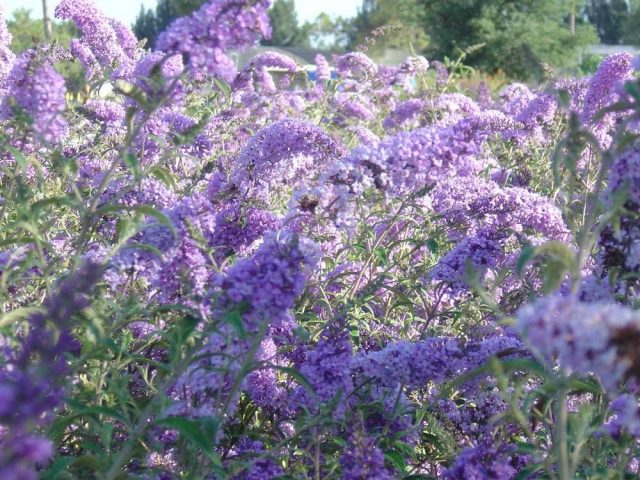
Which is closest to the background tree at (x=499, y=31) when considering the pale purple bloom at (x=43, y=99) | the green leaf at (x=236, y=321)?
the pale purple bloom at (x=43, y=99)

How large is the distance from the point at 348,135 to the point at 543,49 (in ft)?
146

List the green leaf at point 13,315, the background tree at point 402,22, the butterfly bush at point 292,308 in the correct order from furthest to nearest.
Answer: the background tree at point 402,22
the green leaf at point 13,315
the butterfly bush at point 292,308

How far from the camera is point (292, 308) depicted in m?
4.08

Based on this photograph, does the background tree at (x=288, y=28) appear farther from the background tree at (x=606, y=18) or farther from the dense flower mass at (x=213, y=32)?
the dense flower mass at (x=213, y=32)

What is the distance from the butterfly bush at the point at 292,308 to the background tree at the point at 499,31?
43.8 m

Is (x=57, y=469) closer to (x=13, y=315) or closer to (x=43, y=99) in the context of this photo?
(x=13, y=315)

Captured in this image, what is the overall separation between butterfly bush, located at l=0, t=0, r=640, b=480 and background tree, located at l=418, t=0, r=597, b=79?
144 ft

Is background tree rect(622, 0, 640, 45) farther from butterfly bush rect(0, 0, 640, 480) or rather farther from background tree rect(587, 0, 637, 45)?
butterfly bush rect(0, 0, 640, 480)

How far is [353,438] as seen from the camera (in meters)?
2.54

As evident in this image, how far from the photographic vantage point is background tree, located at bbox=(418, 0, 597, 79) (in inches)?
1937

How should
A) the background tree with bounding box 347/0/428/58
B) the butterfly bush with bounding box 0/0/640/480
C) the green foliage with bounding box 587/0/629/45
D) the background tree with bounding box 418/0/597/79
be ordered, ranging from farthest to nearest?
the green foliage with bounding box 587/0/629/45, the background tree with bounding box 347/0/428/58, the background tree with bounding box 418/0/597/79, the butterfly bush with bounding box 0/0/640/480

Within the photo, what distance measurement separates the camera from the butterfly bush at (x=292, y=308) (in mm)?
2469

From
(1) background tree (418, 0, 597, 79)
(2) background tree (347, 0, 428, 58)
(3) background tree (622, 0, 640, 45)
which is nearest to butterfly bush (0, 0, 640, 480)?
(3) background tree (622, 0, 640, 45)

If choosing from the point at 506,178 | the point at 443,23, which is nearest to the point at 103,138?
the point at 506,178
